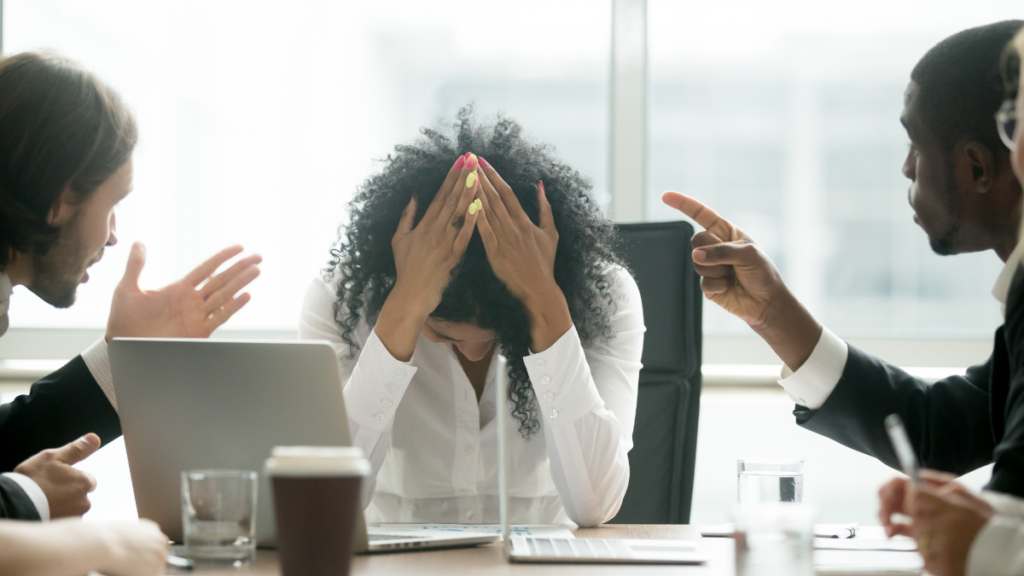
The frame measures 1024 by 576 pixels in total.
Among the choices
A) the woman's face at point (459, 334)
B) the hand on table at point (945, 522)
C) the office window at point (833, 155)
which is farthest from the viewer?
the office window at point (833, 155)

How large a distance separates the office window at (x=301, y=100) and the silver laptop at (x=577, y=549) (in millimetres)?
1583

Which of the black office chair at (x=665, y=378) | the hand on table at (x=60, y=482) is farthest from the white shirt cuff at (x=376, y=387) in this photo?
the black office chair at (x=665, y=378)

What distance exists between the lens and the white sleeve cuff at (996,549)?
72 centimetres

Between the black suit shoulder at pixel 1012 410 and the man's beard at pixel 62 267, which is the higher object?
the man's beard at pixel 62 267

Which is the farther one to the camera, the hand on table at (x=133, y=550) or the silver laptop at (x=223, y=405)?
the silver laptop at (x=223, y=405)

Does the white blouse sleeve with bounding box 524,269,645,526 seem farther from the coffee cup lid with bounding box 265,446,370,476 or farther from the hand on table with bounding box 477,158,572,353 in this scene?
the coffee cup lid with bounding box 265,446,370,476

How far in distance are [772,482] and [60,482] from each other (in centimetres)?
89

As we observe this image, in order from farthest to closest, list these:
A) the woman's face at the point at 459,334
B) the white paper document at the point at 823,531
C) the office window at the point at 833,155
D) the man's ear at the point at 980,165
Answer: the office window at the point at 833,155 < the woman's face at the point at 459,334 < the man's ear at the point at 980,165 < the white paper document at the point at 823,531

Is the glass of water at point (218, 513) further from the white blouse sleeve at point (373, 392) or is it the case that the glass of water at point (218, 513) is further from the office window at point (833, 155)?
the office window at point (833, 155)

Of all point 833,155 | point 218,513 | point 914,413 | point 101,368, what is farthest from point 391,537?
point 833,155

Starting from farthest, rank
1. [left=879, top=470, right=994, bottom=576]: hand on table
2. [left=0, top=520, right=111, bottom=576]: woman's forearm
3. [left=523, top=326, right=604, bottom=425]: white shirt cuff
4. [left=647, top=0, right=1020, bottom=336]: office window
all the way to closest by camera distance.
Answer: [left=647, top=0, right=1020, bottom=336]: office window < [left=523, top=326, right=604, bottom=425]: white shirt cuff < [left=879, top=470, right=994, bottom=576]: hand on table < [left=0, top=520, right=111, bottom=576]: woman's forearm

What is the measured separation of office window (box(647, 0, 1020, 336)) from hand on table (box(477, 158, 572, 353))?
119cm

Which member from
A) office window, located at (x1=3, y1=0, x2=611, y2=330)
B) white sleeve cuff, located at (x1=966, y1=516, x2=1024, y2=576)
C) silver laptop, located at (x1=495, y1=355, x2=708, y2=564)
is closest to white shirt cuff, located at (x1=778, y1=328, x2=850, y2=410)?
silver laptop, located at (x1=495, y1=355, x2=708, y2=564)

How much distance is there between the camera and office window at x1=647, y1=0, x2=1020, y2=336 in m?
2.38
